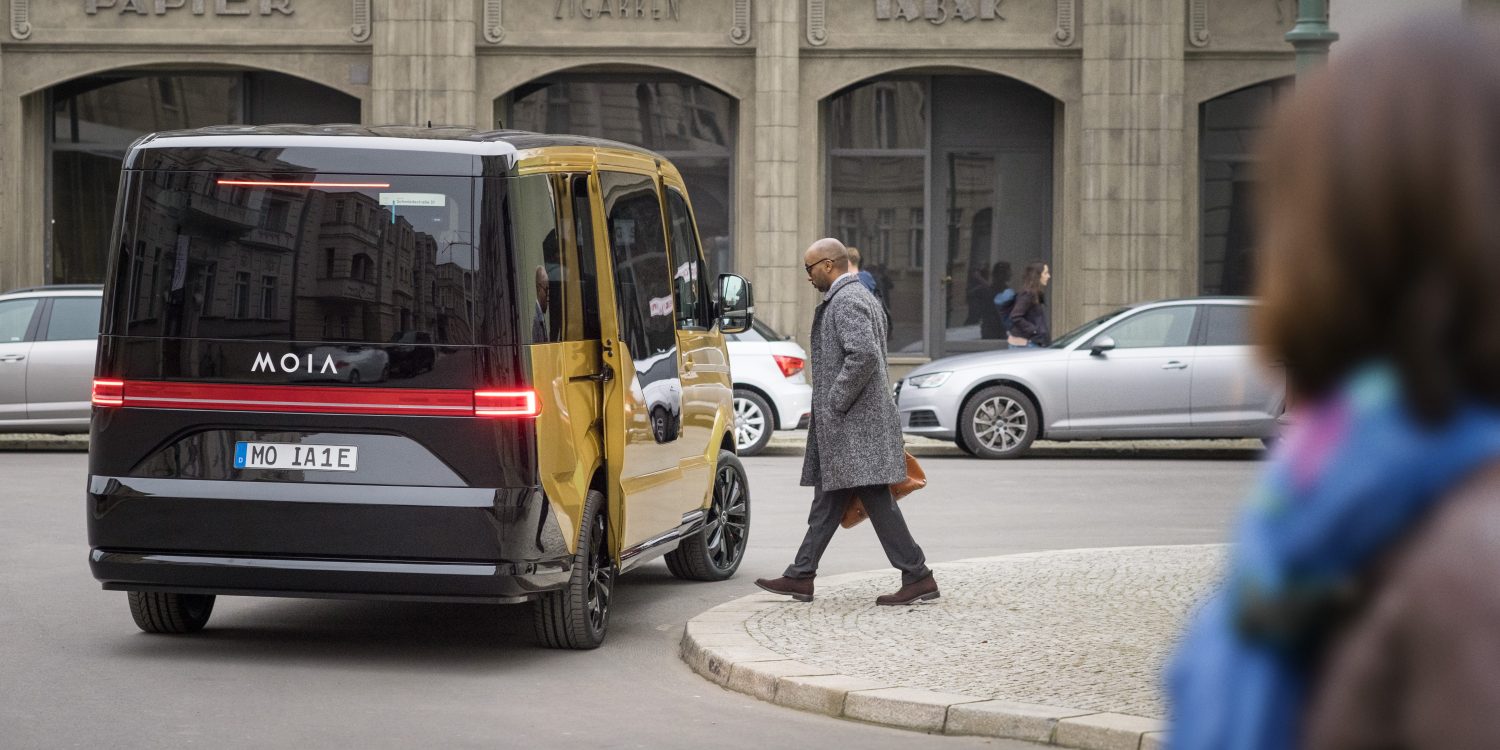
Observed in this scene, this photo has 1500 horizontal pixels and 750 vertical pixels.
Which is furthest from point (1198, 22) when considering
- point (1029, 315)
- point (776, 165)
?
point (1029, 315)

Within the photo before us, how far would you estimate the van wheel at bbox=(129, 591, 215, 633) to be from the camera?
26.9 feet

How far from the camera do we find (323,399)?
24.2ft

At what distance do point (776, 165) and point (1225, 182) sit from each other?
235 inches

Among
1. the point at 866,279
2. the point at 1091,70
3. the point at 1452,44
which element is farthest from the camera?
the point at 1091,70

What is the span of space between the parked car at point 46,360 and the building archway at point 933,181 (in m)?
10.5

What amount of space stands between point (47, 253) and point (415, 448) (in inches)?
778

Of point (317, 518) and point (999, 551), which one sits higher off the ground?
point (317, 518)

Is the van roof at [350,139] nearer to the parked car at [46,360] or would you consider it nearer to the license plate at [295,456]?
the license plate at [295,456]

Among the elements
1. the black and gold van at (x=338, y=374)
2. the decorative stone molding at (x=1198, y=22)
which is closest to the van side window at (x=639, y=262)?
the black and gold van at (x=338, y=374)

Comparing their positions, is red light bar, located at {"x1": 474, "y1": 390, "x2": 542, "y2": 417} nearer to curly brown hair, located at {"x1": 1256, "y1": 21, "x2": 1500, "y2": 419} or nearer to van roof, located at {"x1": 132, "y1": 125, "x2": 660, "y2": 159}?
van roof, located at {"x1": 132, "y1": 125, "x2": 660, "y2": 159}

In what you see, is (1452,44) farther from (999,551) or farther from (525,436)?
(999,551)

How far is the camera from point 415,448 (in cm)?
734

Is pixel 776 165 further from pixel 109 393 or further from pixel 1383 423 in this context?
pixel 1383 423

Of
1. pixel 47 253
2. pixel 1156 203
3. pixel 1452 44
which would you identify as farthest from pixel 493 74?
pixel 1452 44
